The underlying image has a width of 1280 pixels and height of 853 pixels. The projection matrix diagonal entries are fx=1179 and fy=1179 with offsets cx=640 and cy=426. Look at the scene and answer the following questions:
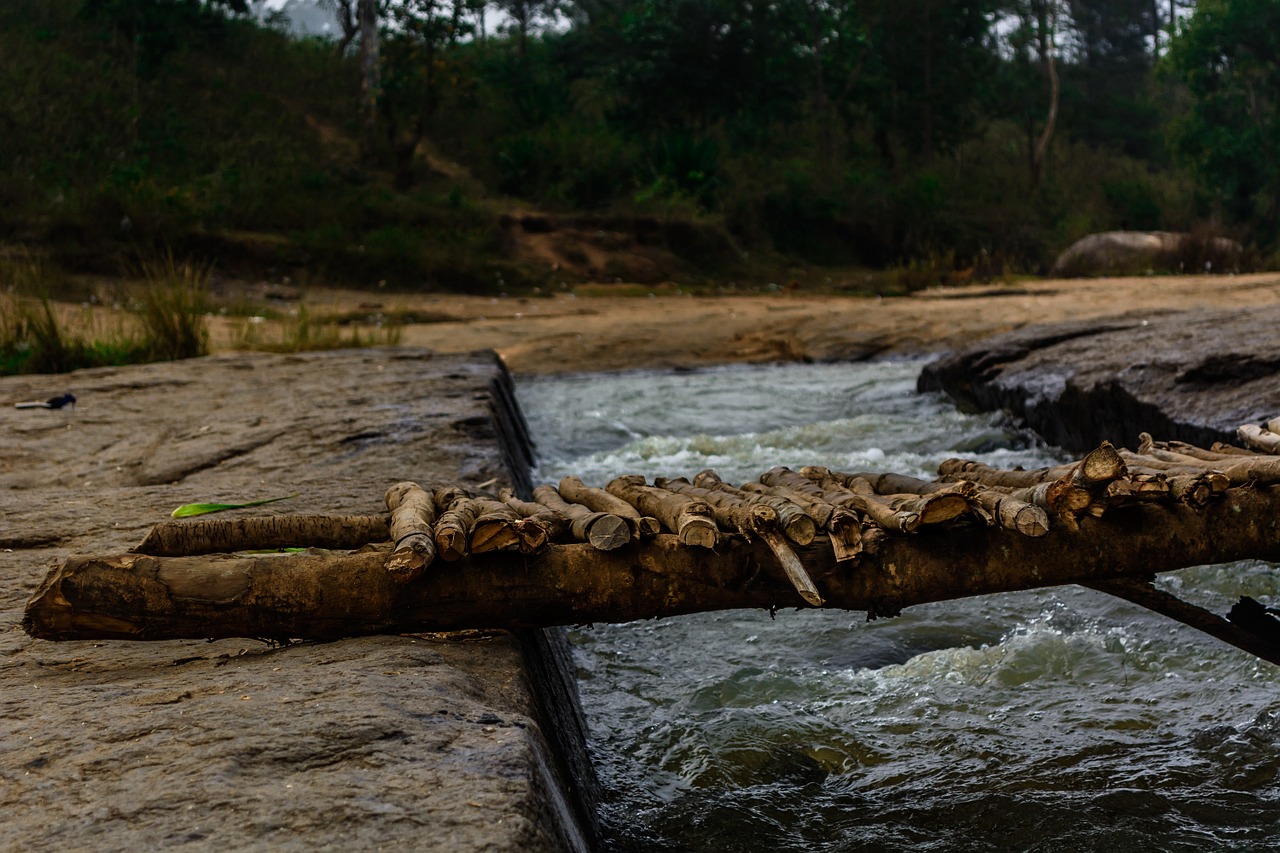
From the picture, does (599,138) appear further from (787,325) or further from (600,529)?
(600,529)

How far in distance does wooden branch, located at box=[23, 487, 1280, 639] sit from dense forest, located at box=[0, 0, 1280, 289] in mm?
12605

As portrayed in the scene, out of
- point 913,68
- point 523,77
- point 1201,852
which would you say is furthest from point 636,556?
point 913,68

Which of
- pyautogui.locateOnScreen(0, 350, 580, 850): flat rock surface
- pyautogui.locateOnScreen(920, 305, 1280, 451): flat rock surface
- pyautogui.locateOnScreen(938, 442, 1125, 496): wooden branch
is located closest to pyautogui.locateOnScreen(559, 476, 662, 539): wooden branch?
pyautogui.locateOnScreen(0, 350, 580, 850): flat rock surface

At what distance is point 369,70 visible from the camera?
59.9 ft

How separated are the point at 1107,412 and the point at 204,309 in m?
6.04

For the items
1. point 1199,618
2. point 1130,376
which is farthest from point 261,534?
point 1130,376

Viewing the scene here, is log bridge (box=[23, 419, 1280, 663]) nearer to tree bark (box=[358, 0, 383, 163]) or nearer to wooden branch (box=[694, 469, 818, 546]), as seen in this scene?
wooden branch (box=[694, 469, 818, 546])

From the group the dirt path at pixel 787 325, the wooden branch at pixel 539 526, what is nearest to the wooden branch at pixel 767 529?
the wooden branch at pixel 539 526

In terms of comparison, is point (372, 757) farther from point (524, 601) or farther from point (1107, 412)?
point (1107, 412)

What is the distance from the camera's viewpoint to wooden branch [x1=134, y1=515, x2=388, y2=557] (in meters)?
2.41

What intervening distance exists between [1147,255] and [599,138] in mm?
8854

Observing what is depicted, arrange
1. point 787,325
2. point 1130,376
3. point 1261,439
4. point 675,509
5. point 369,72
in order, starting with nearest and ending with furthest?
1. point 675,509
2. point 1261,439
3. point 1130,376
4. point 787,325
5. point 369,72

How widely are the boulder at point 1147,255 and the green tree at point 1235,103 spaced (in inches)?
251

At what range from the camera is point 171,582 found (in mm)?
2189
